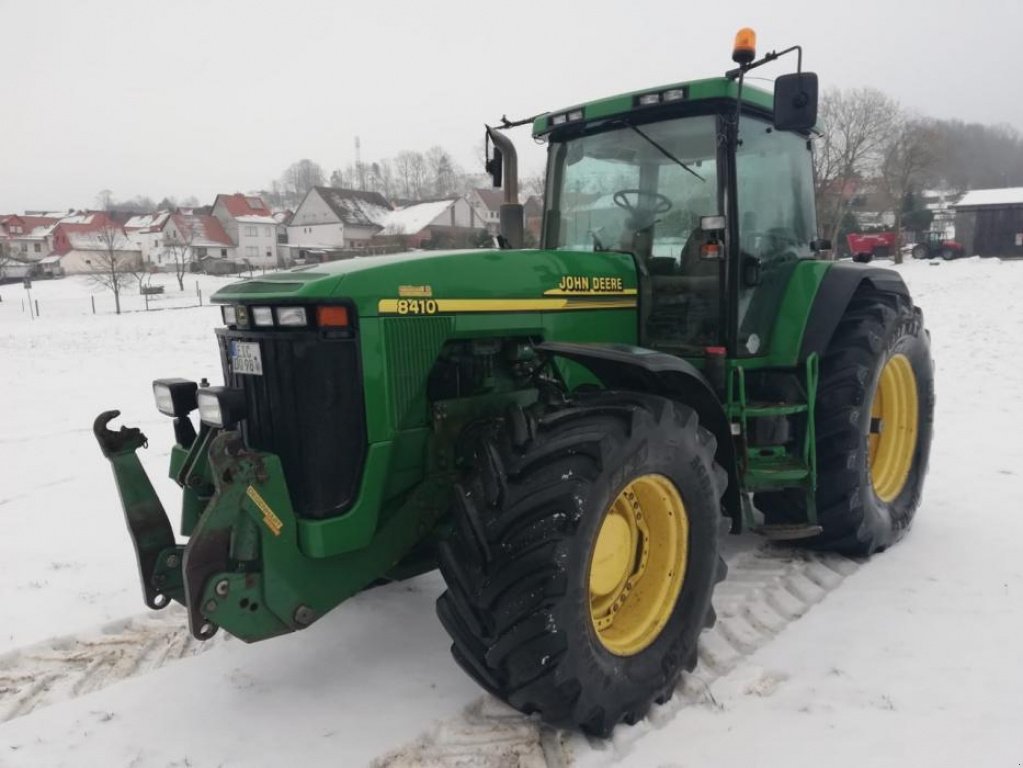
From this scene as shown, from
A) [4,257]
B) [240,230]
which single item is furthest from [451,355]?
[4,257]

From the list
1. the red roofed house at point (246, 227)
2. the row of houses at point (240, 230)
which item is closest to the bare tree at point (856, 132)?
the row of houses at point (240, 230)

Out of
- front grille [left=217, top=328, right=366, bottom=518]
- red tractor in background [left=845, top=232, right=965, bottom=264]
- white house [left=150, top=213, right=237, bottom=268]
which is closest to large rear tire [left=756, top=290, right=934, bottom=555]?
front grille [left=217, top=328, right=366, bottom=518]

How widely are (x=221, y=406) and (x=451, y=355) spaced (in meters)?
0.87

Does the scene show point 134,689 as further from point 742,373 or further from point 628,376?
point 742,373

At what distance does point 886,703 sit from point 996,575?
1.53 metres

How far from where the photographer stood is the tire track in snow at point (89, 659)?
3021mm

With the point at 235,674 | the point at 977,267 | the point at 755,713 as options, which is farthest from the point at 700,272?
the point at 977,267

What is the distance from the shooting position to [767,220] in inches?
163

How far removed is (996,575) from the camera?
3.95 meters


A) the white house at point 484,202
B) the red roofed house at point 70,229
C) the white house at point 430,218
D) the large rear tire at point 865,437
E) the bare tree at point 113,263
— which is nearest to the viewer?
the large rear tire at point 865,437

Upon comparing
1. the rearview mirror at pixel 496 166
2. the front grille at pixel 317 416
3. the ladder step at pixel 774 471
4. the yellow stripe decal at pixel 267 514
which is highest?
the rearview mirror at pixel 496 166

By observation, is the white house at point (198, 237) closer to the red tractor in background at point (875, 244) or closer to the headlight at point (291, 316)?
the red tractor in background at point (875, 244)

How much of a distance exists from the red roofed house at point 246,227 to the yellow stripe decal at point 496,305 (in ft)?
207

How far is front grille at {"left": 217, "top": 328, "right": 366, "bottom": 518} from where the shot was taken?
2.68 meters
